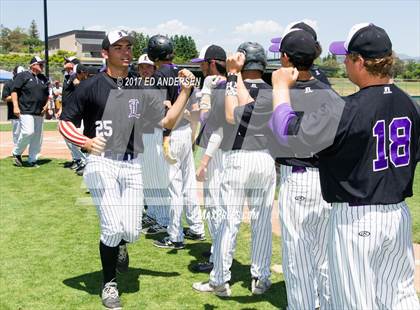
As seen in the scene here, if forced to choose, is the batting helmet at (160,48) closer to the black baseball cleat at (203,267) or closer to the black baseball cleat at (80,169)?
the black baseball cleat at (203,267)

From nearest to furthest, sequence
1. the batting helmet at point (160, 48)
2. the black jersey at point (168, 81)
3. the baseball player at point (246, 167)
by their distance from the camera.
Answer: the baseball player at point (246, 167) < the black jersey at point (168, 81) < the batting helmet at point (160, 48)

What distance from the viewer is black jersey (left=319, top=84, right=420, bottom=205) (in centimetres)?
258

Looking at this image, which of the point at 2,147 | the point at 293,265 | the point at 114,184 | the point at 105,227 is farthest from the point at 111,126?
the point at 2,147

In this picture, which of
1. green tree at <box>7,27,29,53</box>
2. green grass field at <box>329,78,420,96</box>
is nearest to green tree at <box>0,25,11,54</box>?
green tree at <box>7,27,29,53</box>

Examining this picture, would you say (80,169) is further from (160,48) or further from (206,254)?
(206,254)

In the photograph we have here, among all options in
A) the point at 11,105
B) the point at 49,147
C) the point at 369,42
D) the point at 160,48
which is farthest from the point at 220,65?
the point at 49,147

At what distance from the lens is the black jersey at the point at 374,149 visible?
2582mm

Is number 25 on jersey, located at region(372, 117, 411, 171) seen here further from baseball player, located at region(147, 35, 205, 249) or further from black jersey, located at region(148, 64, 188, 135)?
black jersey, located at region(148, 64, 188, 135)

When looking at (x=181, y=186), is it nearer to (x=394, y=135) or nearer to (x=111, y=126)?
(x=111, y=126)

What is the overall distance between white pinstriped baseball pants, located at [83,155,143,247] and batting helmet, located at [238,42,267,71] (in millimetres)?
1473

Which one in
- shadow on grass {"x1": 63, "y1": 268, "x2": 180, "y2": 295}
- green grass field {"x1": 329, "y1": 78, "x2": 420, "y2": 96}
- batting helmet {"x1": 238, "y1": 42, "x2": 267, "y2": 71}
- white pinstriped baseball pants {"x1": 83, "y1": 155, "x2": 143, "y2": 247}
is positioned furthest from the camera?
green grass field {"x1": 329, "y1": 78, "x2": 420, "y2": 96}

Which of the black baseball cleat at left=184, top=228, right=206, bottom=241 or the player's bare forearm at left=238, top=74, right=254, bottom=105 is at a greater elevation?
the player's bare forearm at left=238, top=74, right=254, bottom=105

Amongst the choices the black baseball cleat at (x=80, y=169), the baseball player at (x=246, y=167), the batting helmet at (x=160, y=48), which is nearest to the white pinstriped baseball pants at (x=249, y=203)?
the baseball player at (x=246, y=167)

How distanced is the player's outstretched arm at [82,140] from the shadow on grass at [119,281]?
1451 millimetres
